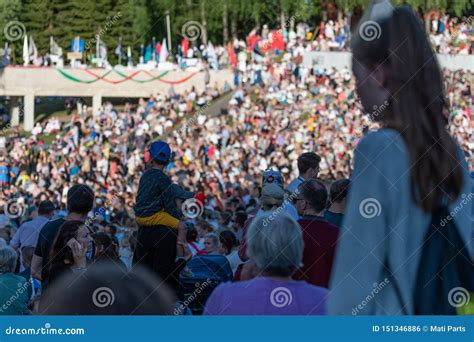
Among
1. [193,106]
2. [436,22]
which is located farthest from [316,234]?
[436,22]

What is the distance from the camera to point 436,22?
46.4 metres

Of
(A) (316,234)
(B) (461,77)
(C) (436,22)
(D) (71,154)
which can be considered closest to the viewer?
(A) (316,234)

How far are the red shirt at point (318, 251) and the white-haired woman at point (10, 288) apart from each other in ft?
6.31

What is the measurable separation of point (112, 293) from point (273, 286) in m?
1.01

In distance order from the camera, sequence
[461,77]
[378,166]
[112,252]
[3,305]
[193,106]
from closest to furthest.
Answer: [378,166]
[3,305]
[112,252]
[461,77]
[193,106]

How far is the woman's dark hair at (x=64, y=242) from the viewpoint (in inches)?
248

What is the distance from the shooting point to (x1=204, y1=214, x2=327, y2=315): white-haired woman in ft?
11.4

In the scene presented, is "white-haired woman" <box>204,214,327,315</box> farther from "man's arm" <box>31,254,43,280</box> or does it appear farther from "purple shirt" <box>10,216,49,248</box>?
"purple shirt" <box>10,216,49,248</box>

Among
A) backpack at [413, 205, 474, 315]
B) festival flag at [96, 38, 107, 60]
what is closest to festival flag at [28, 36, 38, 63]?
festival flag at [96, 38, 107, 60]

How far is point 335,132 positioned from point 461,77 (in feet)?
29.3

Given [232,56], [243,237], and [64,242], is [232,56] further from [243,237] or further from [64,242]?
[64,242]

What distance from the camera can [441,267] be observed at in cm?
273

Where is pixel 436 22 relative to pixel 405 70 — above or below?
above

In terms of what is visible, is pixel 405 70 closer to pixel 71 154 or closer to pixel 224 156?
pixel 224 156
